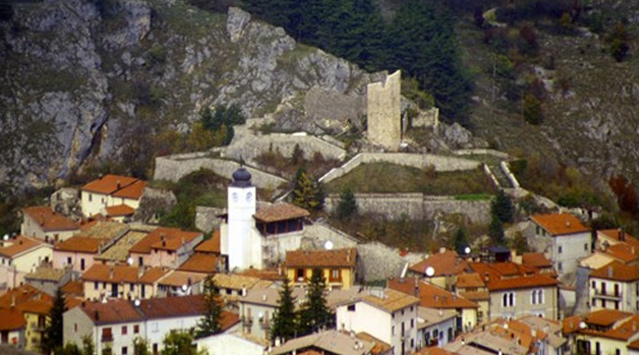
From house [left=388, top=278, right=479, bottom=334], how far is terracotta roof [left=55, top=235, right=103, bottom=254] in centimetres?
1461

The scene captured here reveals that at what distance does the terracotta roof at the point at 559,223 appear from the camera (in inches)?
3263

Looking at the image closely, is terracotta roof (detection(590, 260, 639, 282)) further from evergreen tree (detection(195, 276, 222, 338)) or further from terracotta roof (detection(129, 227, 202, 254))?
terracotta roof (detection(129, 227, 202, 254))

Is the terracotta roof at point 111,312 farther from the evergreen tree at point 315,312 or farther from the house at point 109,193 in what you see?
the house at point 109,193

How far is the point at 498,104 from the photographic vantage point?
109 m

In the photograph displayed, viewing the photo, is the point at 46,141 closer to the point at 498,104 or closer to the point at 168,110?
the point at 168,110

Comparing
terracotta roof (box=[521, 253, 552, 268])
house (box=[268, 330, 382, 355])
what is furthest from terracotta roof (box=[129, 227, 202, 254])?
terracotta roof (box=[521, 253, 552, 268])

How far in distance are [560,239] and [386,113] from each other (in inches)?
463

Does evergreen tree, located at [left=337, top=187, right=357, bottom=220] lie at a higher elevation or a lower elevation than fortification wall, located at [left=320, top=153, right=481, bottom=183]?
lower

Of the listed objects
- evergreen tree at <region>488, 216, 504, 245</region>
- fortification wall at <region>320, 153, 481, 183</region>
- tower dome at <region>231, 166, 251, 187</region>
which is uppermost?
fortification wall at <region>320, 153, 481, 183</region>

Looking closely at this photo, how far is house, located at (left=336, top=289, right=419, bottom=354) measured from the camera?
73.4 m

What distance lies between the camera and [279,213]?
8231 cm

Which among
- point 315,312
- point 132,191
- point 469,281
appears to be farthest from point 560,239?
point 132,191

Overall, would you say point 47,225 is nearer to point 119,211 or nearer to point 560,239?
point 119,211

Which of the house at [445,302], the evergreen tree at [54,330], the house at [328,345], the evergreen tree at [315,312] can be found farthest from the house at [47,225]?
the house at [328,345]
